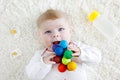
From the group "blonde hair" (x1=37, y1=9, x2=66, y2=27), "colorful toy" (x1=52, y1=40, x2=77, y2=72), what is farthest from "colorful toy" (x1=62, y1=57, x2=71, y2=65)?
"blonde hair" (x1=37, y1=9, x2=66, y2=27)

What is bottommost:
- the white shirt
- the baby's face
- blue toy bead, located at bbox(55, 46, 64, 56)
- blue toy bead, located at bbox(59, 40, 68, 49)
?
the white shirt

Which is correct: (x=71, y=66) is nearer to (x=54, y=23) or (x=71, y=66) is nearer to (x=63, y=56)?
(x=63, y=56)

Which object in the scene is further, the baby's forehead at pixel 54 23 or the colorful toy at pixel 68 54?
the baby's forehead at pixel 54 23

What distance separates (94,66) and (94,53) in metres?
0.09

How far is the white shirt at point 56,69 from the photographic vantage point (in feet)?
4.92

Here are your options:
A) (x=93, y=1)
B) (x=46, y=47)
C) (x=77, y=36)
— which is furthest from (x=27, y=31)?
(x=93, y=1)

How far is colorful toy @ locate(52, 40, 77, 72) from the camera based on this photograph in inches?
55.0

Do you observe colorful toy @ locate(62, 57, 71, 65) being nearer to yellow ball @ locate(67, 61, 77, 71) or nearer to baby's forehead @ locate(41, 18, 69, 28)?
yellow ball @ locate(67, 61, 77, 71)

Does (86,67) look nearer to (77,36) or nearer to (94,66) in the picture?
(94,66)

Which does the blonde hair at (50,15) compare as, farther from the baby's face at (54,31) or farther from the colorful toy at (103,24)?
the colorful toy at (103,24)

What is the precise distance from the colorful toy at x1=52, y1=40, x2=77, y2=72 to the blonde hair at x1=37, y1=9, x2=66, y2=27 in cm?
15

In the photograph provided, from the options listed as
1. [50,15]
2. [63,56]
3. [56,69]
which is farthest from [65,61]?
[50,15]

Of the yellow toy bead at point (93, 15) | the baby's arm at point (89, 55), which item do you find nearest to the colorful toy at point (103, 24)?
the yellow toy bead at point (93, 15)

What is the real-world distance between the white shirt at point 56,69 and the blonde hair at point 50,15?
166mm
